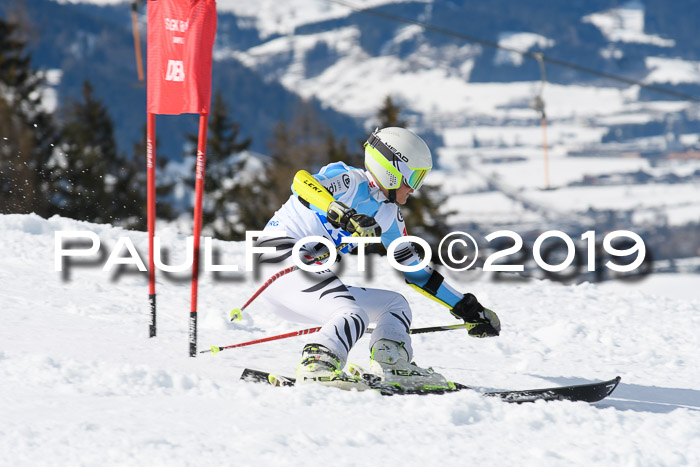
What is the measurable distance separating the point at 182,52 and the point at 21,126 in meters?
34.7

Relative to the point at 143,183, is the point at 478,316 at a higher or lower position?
higher

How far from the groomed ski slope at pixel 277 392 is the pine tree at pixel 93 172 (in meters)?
26.5

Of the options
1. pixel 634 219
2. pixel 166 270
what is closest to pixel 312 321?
pixel 166 270

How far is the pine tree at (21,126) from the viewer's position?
3260 cm

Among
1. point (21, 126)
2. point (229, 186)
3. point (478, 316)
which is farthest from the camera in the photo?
point (229, 186)

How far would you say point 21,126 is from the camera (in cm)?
3669

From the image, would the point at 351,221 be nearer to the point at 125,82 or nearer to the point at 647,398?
the point at 647,398

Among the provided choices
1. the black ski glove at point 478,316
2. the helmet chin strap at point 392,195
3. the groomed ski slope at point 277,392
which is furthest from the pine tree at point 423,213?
the helmet chin strap at point 392,195

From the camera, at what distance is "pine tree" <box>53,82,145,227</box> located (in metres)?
34.3

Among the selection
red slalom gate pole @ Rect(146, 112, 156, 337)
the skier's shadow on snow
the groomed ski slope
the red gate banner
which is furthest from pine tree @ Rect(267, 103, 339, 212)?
the skier's shadow on snow

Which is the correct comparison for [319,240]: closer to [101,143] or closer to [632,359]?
[632,359]

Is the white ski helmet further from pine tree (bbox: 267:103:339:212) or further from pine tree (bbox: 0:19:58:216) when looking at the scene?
pine tree (bbox: 267:103:339:212)

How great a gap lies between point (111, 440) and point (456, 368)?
9.46 ft

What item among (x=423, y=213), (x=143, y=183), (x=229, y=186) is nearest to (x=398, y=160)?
(x=423, y=213)
